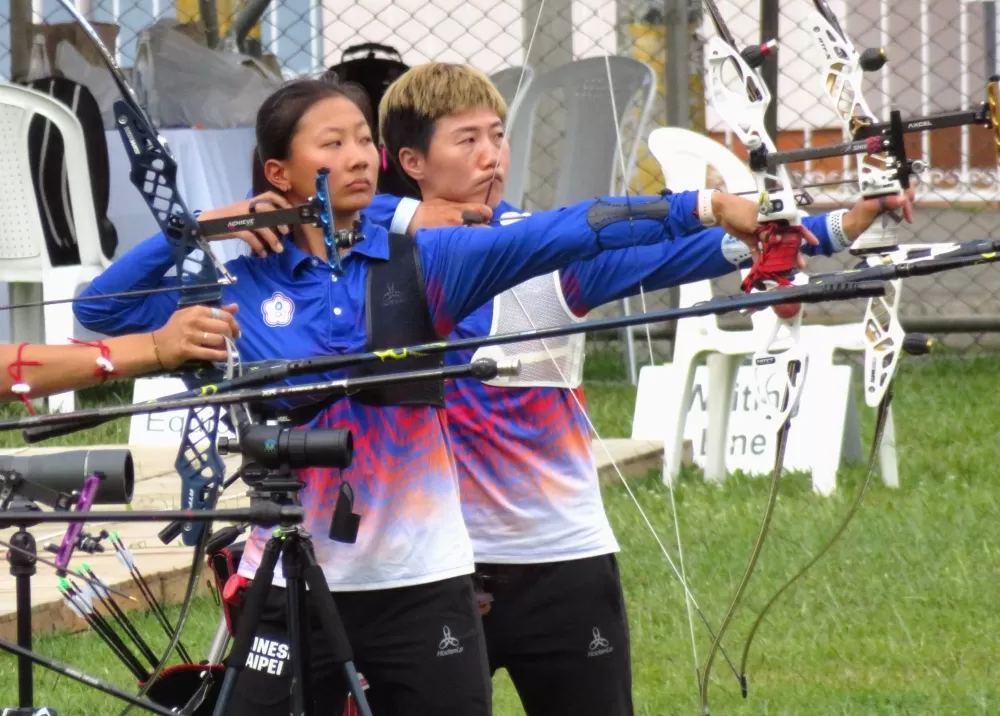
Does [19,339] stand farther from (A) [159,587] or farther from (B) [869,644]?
(B) [869,644]

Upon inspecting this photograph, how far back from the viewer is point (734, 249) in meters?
2.83

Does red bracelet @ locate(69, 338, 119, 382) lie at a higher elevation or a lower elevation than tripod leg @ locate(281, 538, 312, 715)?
higher

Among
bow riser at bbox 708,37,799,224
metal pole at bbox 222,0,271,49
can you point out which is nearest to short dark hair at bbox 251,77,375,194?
bow riser at bbox 708,37,799,224

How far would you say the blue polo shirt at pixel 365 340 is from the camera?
266cm

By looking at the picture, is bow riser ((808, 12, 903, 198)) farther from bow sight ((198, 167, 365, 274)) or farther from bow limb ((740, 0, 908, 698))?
bow sight ((198, 167, 365, 274))

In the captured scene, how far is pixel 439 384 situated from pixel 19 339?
4792 mm

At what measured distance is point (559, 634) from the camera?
9.66 feet

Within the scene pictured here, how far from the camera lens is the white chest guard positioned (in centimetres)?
303

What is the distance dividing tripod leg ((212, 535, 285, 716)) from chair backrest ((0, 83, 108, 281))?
15.8ft

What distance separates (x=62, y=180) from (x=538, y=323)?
4.55m

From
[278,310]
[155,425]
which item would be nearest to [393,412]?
[278,310]

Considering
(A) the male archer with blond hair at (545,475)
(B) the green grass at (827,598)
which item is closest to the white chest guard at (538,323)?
(A) the male archer with blond hair at (545,475)

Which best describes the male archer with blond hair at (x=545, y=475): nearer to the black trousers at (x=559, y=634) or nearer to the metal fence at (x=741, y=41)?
the black trousers at (x=559, y=634)

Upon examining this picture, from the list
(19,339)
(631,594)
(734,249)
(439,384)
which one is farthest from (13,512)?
(19,339)
